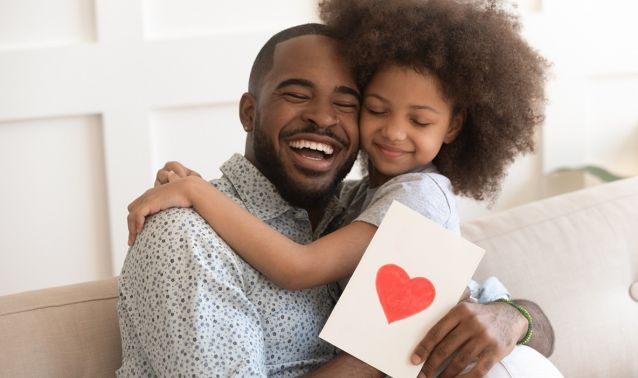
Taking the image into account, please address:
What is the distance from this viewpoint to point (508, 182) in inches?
113

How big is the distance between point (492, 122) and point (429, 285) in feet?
1.43

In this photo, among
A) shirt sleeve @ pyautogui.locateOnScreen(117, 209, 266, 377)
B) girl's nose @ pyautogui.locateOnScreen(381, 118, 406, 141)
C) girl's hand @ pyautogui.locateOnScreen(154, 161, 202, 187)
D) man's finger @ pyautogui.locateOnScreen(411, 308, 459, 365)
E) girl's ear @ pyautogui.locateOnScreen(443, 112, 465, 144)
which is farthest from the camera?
girl's ear @ pyautogui.locateOnScreen(443, 112, 465, 144)

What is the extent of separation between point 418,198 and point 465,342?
0.25m

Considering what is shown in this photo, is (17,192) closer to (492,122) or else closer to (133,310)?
(133,310)

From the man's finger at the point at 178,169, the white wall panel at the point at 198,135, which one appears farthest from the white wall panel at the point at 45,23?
the man's finger at the point at 178,169

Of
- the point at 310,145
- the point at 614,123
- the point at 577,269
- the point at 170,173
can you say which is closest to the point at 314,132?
the point at 310,145

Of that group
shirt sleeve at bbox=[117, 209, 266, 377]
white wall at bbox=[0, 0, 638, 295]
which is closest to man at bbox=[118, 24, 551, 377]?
shirt sleeve at bbox=[117, 209, 266, 377]

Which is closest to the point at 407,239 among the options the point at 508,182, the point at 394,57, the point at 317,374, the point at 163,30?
the point at 317,374

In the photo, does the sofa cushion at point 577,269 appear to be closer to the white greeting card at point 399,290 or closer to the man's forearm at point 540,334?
the man's forearm at point 540,334

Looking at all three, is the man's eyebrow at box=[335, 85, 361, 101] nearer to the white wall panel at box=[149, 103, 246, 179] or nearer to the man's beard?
the man's beard

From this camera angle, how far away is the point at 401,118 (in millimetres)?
1589

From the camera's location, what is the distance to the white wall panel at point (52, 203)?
8.18 feet

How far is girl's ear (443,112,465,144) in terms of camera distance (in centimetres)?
168

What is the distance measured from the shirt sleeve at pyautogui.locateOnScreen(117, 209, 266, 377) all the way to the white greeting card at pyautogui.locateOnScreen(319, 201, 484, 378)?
14cm
